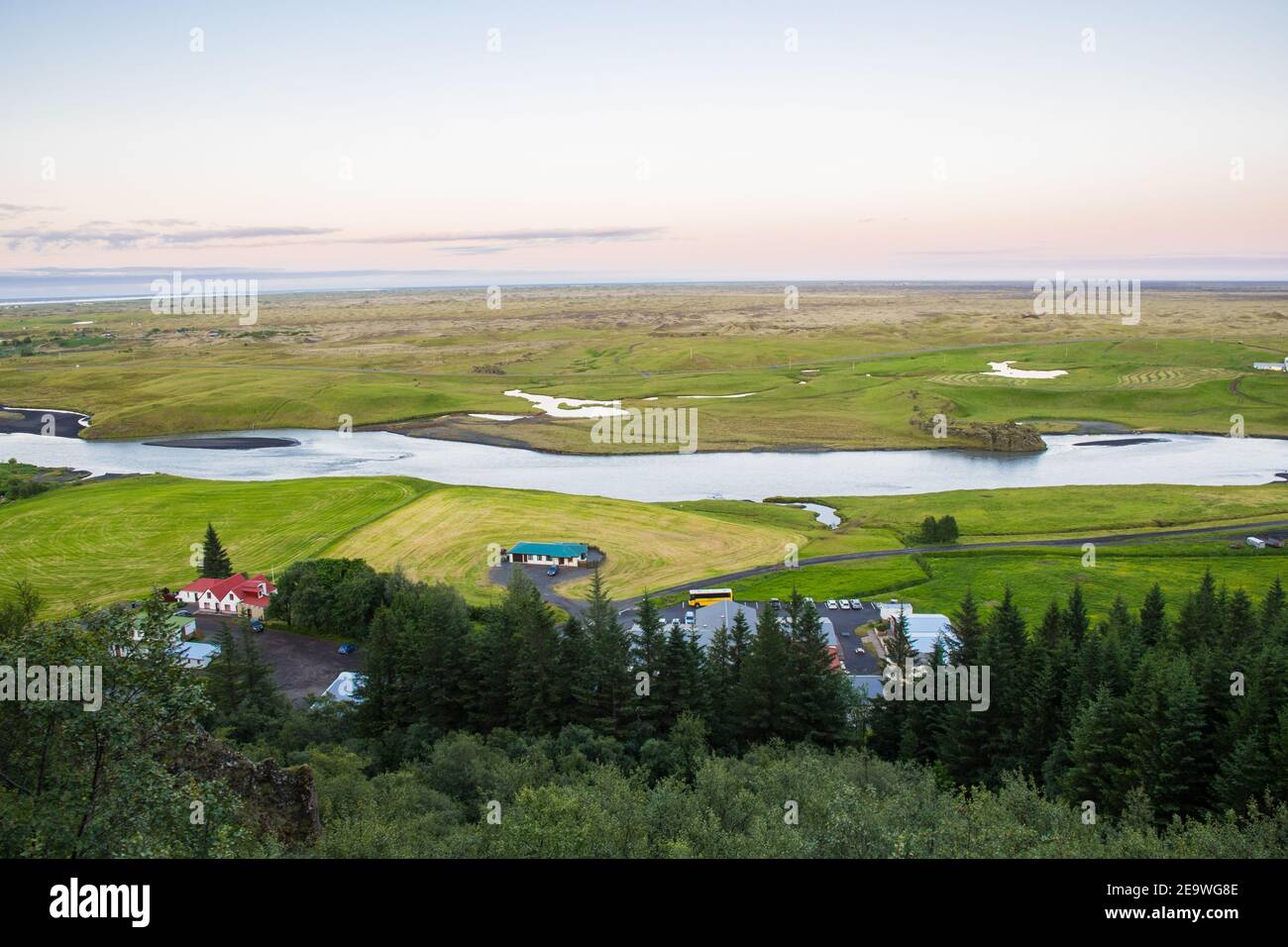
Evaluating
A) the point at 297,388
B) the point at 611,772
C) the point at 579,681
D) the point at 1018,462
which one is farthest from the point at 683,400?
the point at 611,772

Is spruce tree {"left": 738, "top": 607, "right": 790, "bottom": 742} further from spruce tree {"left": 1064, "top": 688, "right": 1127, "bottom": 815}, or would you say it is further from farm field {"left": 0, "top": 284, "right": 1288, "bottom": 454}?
farm field {"left": 0, "top": 284, "right": 1288, "bottom": 454}

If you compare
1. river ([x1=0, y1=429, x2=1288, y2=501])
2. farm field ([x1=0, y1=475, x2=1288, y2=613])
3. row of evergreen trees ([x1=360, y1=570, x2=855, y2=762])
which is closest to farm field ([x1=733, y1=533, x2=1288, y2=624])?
farm field ([x1=0, y1=475, x2=1288, y2=613])

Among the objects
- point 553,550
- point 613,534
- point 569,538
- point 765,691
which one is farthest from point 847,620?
point 569,538

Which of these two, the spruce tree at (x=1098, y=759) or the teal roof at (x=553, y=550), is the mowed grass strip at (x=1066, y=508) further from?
the spruce tree at (x=1098, y=759)

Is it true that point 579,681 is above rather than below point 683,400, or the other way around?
below

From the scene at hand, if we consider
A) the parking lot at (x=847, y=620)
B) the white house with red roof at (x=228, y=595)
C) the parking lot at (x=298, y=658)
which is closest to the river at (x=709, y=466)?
the parking lot at (x=847, y=620)
